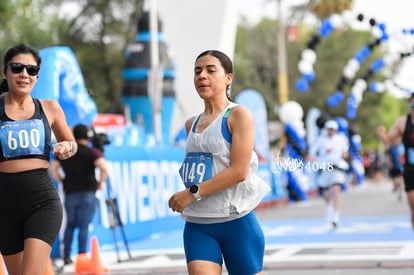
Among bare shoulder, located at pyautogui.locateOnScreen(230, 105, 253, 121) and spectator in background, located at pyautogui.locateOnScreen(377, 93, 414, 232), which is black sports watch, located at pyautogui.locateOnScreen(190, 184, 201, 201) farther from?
spectator in background, located at pyautogui.locateOnScreen(377, 93, 414, 232)

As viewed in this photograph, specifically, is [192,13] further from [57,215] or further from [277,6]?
[57,215]

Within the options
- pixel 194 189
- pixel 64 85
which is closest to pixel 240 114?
pixel 194 189

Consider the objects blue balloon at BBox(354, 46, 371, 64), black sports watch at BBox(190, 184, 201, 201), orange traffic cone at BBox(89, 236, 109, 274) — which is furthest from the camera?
blue balloon at BBox(354, 46, 371, 64)

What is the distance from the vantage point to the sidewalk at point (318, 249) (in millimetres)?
9469

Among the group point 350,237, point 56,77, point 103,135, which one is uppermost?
point 56,77

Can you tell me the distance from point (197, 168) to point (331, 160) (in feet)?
32.4

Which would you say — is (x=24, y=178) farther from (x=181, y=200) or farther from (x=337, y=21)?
(x=337, y=21)

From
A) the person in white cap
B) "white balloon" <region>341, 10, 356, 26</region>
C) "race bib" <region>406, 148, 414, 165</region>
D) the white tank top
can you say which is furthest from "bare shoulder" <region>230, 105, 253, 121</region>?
"white balloon" <region>341, 10, 356, 26</region>

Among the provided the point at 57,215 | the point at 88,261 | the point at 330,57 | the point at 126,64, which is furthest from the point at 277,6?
the point at 57,215

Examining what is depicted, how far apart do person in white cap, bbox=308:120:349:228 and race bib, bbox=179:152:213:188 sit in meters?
9.59

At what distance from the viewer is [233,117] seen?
477 centimetres

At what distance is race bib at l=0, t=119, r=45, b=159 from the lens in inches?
201

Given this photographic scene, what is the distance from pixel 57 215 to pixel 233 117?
1202mm

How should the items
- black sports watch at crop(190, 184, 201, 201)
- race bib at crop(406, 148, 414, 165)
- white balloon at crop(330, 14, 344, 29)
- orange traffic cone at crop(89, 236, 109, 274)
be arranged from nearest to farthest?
black sports watch at crop(190, 184, 201, 201)
race bib at crop(406, 148, 414, 165)
orange traffic cone at crop(89, 236, 109, 274)
white balloon at crop(330, 14, 344, 29)
